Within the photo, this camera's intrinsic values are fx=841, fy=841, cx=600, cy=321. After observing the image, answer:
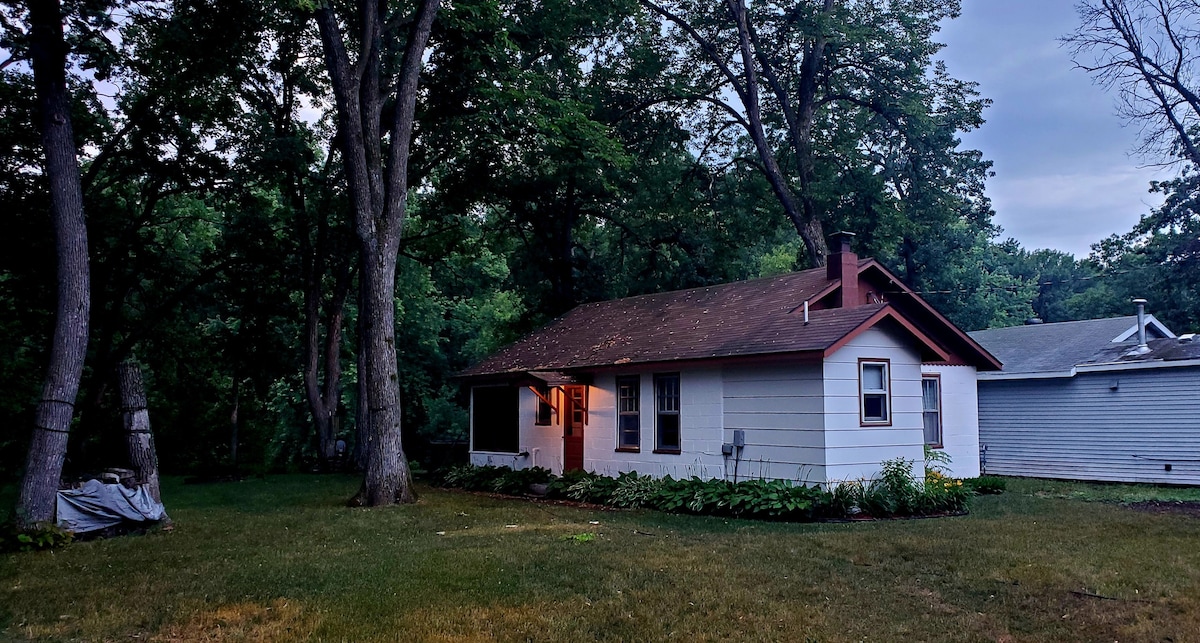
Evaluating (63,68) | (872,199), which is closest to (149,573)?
(63,68)

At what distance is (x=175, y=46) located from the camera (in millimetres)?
15953

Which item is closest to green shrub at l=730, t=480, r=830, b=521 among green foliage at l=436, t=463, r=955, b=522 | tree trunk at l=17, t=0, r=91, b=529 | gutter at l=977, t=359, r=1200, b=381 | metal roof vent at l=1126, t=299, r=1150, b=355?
green foliage at l=436, t=463, r=955, b=522

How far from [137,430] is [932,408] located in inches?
582

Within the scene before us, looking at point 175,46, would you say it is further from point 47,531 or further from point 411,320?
point 411,320

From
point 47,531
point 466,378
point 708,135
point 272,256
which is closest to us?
point 47,531

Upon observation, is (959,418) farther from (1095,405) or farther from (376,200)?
(376,200)

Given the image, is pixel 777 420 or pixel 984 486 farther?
pixel 984 486

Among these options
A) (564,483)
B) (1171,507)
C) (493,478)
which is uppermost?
(564,483)

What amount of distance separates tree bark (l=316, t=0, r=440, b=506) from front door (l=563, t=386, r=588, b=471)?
3.81m

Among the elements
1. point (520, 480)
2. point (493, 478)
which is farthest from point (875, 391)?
point (493, 478)

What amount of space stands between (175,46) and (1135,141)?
76.1 feet

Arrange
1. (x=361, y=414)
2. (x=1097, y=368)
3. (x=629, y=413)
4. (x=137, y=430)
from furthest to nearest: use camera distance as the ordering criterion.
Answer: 1. (x=361, y=414)
2. (x=1097, y=368)
3. (x=629, y=413)
4. (x=137, y=430)

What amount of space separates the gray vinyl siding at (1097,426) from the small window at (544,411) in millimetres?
11519

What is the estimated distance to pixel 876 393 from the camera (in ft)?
45.0
